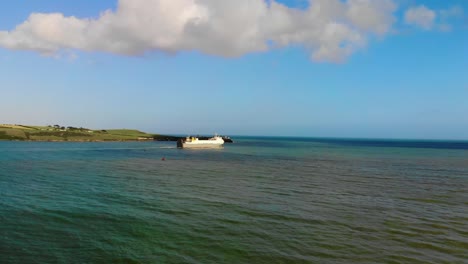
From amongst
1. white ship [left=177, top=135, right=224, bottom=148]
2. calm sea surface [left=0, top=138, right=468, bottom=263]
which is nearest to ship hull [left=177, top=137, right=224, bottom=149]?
white ship [left=177, top=135, right=224, bottom=148]

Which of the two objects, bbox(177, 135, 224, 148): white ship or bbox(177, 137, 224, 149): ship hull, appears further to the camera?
bbox(177, 135, 224, 148): white ship

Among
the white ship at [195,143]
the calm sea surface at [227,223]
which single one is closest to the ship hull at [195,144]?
the white ship at [195,143]

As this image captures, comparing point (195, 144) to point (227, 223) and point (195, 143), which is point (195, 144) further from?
point (227, 223)

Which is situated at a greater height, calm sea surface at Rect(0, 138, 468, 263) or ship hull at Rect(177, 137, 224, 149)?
ship hull at Rect(177, 137, 224, 149)

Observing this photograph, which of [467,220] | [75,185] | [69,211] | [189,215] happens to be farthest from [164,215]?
[467,220]

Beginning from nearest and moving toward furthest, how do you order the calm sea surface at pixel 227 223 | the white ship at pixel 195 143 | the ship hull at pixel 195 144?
the calm sea surface at pixel 227 223 → the ship hull at pixel 195 144 → the white ship at pixel 195 143

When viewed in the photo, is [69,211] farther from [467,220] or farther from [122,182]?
[467,220]

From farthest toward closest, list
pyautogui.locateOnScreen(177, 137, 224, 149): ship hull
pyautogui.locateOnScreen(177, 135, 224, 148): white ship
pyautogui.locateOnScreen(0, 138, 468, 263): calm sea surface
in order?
pyautogui.locateOnScreen(177, 135, 224, 148): white ship, pyautogui.locateOnScreen(177, 137, 224, 149): ship hull, pyautogui.locateOnScreen(0, 138, 468, 263): calm sea surface

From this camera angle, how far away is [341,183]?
1630 inches

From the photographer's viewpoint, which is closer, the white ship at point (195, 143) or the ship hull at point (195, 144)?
the ship hull at point (195, 144)

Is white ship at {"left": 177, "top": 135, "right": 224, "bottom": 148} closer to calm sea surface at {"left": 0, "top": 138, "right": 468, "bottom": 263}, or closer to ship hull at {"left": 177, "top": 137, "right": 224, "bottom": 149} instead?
ship hull at {"left": 177, "top": 137, "right": 224, "bottom": 149}

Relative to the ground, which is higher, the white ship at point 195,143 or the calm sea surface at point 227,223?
the white ship at point 195,143

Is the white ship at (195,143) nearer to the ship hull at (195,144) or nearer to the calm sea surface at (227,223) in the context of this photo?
the ship hull at (195,144)

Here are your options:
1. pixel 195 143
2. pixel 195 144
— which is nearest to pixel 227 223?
pixel 195 144
